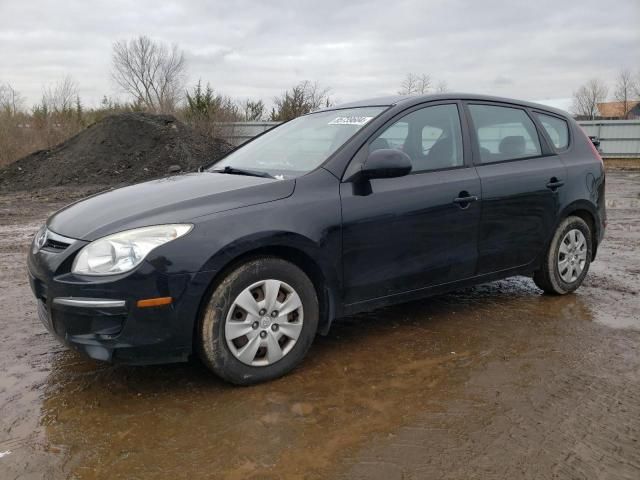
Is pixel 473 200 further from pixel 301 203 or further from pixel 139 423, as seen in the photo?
pixel 139 423

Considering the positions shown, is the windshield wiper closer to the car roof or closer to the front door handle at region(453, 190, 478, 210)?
the car roof

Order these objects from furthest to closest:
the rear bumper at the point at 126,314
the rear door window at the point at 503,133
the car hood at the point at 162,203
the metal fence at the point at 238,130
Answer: the metal fence at the point at 238,130
the rear door window at the point at 503,133
the car hood at the point at 162,203
the rear bumper at the point at 126,314

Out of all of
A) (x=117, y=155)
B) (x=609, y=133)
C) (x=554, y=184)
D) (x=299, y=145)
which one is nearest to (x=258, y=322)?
(x=299, y=145)

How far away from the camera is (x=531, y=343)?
3.84 m

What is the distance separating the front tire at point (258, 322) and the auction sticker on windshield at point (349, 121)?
1.22 metres

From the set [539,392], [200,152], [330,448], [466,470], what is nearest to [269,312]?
[330,448]

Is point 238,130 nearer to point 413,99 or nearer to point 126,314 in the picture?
point 413,99

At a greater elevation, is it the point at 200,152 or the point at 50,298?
the point at 200,152

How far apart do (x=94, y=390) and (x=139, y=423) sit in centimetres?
53

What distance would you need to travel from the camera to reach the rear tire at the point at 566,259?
186 inches

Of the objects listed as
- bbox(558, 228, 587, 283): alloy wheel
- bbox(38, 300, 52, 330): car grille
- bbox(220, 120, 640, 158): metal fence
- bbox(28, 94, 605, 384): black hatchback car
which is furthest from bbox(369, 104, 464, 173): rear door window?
bbox(220, 120, 640, 158): metal fence

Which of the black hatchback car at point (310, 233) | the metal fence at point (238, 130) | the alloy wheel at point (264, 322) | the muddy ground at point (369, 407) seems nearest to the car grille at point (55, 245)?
the black hatchback car at point (310, 233)

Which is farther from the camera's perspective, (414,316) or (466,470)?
(414,316)

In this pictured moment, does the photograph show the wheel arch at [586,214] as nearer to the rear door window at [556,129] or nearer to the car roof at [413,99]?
the rear door window at [556,129]
